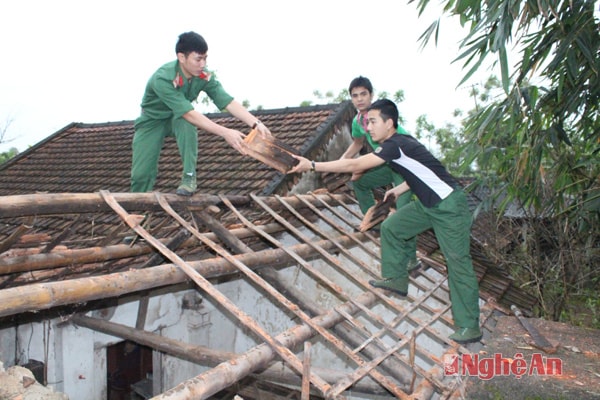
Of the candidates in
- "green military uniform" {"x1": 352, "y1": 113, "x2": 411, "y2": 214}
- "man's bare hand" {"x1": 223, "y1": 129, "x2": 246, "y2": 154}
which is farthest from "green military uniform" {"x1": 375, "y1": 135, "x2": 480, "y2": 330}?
"green military uniform" {"x1": 352, "y1": 113, "x2": 411, "y2": 214}

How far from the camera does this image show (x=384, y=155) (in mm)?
3137

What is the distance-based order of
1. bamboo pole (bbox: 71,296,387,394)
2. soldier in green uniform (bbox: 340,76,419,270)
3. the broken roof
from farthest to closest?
soldier in green uniform (bbox: 340,76,419,270) → bamboo pole (bbox: 71,296,387,394) → the broken roof

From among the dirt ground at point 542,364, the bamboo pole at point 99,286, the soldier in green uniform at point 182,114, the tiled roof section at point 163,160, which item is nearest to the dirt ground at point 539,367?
the dirt ground at point 542,364

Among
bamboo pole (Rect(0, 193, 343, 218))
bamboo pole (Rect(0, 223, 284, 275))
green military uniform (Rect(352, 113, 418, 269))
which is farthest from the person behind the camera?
green military uniform (Rect(352, 113, 418, 269))

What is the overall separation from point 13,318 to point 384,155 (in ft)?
13.4

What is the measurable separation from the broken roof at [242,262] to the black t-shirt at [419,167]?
76 centimetres

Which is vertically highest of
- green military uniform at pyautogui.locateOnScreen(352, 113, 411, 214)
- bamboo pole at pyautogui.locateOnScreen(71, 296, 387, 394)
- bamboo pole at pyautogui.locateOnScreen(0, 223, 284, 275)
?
green military uniform at pyautogui.locateOnScreen(352, 113, 411, 214)

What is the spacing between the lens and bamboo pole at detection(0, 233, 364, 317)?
1.97 metres

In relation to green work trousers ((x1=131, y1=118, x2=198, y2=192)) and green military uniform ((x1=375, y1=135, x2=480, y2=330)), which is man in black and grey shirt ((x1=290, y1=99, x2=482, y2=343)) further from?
green work trousers ((x1=131, y1=118, x2=198, y2=192))

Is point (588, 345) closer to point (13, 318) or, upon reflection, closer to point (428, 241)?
point (428, 241)

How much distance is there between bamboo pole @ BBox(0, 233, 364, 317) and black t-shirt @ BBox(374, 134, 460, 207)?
3.64 ft

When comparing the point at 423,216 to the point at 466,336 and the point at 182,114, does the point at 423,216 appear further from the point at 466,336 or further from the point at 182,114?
the point at 182,114

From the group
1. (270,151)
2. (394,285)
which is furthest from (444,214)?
(270,151)
